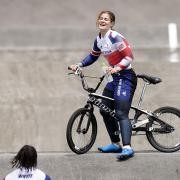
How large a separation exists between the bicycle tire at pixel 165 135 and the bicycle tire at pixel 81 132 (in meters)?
0.67

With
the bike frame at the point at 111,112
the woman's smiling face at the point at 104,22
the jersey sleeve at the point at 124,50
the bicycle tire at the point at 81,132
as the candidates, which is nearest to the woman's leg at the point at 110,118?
the bike frame at the point at 111,112

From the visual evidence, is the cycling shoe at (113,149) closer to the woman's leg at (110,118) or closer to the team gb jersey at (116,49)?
the woman's leg at (110,118)

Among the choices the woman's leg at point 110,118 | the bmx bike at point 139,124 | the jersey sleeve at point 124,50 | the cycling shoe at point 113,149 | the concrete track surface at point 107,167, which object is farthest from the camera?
the cycling shoe at point 113,149

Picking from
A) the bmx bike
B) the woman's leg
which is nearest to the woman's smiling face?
the bmx bike

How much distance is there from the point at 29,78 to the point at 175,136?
482 centimetres

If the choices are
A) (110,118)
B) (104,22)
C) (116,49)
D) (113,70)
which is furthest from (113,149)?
(104,22)

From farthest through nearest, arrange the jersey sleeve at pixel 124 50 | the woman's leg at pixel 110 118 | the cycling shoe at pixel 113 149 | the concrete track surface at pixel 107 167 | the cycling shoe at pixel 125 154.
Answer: the cycling shoe at pixel 113 149
the woman's leg at pixel 110 118
the jersey sleeve at pixel 124 50
the cycling shoe at pixel 125 154
the concrete track surface at pixel 107 167

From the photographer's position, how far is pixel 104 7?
1705 cm

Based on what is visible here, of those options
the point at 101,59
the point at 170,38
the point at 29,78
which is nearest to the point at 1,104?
the point at 29,78

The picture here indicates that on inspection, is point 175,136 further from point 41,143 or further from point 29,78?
point 29,78

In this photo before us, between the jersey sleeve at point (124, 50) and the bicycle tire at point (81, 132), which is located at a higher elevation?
the jersey sleeve at point (124, 50)

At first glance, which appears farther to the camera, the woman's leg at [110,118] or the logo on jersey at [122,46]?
the woman's leg at [110,118]

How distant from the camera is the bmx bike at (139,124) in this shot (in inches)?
355

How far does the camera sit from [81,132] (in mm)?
9008
